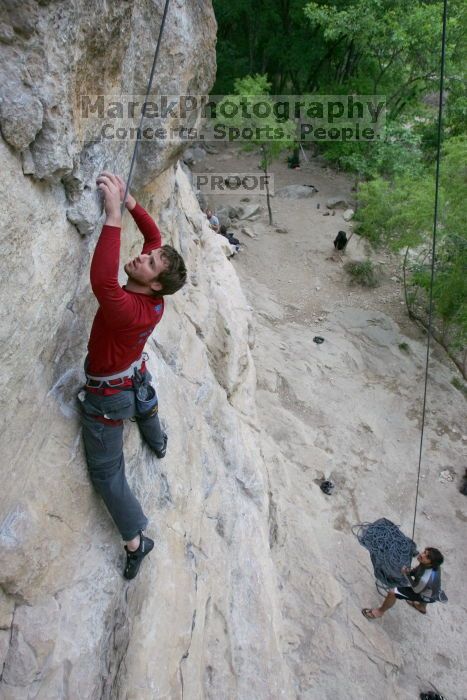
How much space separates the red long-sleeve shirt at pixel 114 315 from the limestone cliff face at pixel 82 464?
28cm

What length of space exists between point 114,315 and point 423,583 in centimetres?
526

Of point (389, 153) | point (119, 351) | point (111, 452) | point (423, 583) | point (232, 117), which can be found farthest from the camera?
point (389, 153)

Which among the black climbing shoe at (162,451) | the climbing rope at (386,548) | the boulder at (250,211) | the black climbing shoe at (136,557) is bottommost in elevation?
the climbing rope at (386,548)

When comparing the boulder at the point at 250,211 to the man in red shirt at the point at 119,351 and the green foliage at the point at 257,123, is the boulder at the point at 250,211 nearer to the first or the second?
the green foliage at the point at 257,123

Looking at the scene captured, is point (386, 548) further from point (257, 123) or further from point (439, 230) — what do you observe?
point (257, 123)

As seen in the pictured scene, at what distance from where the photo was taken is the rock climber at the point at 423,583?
5552mm

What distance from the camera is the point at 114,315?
2.45 m

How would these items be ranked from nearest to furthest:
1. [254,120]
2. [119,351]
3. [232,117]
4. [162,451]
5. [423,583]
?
[119,351], [162,451], [423,583], [232,117], [254,120]

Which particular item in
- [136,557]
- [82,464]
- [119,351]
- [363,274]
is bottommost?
[136,557]

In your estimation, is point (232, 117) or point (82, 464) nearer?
point (82, 464)

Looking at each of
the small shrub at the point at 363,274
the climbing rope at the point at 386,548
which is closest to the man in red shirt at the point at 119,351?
the climbing rope at the point at 386,548

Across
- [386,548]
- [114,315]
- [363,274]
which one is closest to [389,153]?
[363,274]

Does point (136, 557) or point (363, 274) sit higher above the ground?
point (363, 274)

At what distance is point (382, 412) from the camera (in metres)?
9.76
